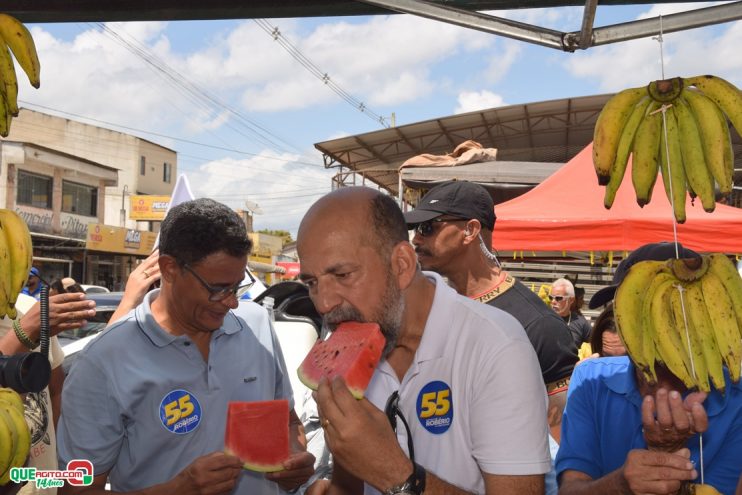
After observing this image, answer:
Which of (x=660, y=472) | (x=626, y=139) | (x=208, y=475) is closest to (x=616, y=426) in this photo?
(x=660, y=472)

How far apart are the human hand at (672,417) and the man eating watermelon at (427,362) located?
303 mm

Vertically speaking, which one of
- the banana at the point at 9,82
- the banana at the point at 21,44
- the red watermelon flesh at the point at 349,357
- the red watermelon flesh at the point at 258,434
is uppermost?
the banana at the point at 21,44

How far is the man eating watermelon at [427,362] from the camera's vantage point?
196 cm

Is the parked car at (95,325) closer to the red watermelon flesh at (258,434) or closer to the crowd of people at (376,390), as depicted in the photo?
the crowd of people at (376,390)

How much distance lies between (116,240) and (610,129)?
3535cm

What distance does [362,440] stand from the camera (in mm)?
1816

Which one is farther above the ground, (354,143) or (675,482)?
(354,143)

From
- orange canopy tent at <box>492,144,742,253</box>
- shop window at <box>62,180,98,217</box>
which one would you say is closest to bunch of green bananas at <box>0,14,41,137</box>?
orange canopy tent at <box>492,144,742,253</box>

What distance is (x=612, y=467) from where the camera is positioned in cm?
258

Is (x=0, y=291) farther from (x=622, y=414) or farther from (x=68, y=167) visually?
(x=68, y=167)

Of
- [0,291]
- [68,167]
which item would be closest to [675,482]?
[0,291]

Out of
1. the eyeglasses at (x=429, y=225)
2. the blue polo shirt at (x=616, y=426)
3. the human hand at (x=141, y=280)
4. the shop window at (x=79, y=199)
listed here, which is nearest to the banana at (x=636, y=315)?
the blue polo shirt at (x=616, y=426)

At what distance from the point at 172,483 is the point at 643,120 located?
2.13m

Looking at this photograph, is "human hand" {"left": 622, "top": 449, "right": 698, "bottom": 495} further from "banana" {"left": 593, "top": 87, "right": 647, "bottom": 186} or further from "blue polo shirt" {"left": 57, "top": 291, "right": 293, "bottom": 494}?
"blue polo shirt" {"left": 57, "top": 291, "right": 293, "bottom": 494}
